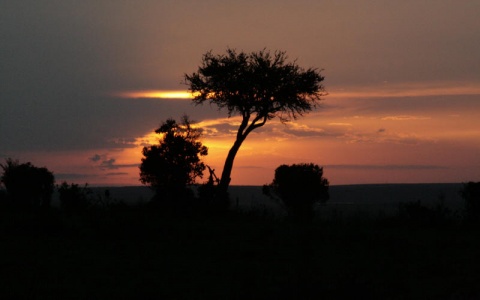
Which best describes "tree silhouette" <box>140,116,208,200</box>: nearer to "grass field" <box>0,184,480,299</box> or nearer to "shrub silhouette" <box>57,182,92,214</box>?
"shrub silhouette" <box>57,182,92,214</box>

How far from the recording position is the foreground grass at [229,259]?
17750 millimetres

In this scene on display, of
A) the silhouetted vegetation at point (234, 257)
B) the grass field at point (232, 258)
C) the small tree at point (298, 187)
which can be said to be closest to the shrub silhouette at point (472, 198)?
the silhouetted vegetation at point (234, 257)

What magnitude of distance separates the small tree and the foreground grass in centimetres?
1654

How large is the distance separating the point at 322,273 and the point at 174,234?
8288 millimetres

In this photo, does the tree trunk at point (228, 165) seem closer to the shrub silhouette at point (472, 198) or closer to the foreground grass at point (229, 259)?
the foreground grass at point (229, 259)

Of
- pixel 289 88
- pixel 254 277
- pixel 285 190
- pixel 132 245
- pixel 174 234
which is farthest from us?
pixel 285 190

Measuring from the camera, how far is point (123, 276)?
19.9 metres

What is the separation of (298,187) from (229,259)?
26.8m

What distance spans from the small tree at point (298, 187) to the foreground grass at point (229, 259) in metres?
16.5

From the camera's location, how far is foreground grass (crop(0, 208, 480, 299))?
1775cm

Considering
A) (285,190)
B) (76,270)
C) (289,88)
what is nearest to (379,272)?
(76,270)

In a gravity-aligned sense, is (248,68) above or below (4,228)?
above

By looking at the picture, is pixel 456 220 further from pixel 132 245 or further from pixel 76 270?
pixel 76 270

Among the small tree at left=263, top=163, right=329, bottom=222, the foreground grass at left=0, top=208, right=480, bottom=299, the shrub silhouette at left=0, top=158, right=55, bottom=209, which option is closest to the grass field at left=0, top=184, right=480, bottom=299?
the foreground grass at left=0, top=208, right=480, bottom=299
